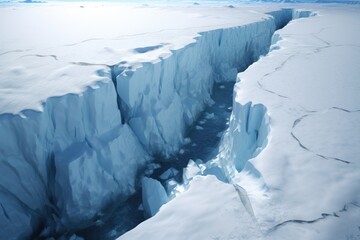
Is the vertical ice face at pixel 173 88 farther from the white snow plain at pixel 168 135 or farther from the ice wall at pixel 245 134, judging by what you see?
the ice wall at pixel 245 134

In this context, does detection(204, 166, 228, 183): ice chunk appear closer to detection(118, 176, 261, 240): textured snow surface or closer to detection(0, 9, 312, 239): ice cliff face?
detection(0, 9, 312, 239): ice cliff face

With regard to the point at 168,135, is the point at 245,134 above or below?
above

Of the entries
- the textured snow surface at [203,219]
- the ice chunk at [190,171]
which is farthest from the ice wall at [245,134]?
the textured snow surface at [203,219]

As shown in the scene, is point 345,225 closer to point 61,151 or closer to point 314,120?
point 314,120

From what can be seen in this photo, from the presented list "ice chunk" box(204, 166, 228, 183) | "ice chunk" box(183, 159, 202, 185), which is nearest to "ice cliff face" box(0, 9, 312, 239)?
"ice chunk" box(204, 166, 228, 183)

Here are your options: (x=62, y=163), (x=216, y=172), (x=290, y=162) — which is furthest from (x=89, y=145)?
(x=290, y=162)

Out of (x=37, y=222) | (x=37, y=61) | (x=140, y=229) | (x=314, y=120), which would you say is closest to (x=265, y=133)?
(x=314, y=120)

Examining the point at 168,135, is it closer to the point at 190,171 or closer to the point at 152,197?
the point at 190,171
